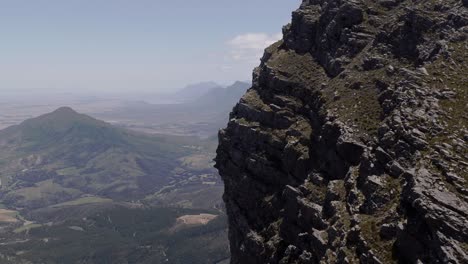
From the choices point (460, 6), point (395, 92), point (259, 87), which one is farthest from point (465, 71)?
point (259, 87)

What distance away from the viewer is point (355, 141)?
57.5 m

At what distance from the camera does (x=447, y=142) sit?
46.9 m

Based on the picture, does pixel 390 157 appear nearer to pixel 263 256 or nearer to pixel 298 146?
pixel 298 146

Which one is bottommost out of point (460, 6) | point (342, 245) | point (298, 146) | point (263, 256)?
point (263, 256)

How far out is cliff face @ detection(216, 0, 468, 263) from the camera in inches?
1713

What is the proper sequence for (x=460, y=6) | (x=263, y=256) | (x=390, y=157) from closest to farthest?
1. (x=390, y=157)
2. (x=460, y=6)
3. (x=263, y=256)

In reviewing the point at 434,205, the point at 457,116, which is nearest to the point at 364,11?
the point at 457,116

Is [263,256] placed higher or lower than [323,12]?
lower

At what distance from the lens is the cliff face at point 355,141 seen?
43.5 meters

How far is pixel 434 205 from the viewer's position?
133 ft

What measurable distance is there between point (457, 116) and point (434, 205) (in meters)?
13.4

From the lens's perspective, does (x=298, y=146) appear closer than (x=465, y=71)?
No

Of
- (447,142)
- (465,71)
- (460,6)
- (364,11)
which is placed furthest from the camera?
(364,11)

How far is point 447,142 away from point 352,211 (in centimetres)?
1173
